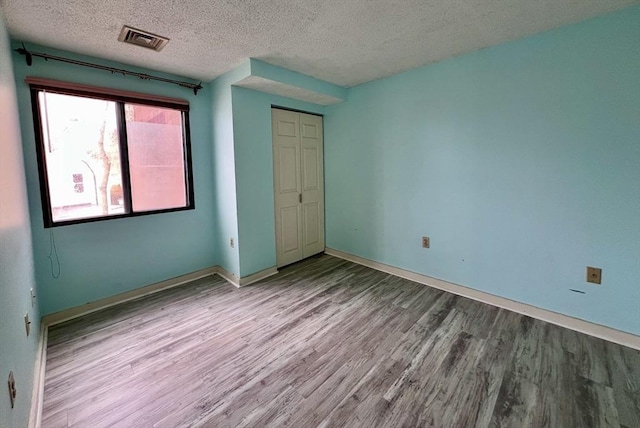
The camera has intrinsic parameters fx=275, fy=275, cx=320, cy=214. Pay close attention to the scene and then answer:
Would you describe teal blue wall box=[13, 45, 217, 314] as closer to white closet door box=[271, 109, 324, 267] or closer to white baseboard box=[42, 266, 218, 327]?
white baseboard box=[42, 266, 218, 327]

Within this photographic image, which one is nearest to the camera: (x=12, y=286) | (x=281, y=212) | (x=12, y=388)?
(x=12, y=388)

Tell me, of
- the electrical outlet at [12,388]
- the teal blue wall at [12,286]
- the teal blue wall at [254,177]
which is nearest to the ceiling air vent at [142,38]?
the teal blue wall at [12,286]

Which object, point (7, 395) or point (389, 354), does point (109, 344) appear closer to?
point (7, 395)

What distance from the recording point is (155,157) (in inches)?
119

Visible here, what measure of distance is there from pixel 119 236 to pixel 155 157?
91 cm

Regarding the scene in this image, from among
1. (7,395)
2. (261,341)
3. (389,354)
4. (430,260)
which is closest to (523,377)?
(389,354)

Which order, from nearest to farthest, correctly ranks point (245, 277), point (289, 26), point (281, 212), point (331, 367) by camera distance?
1. point (331, 367)
2. point (289, 26)
3. point (245, 277)
4. point (281, 212)

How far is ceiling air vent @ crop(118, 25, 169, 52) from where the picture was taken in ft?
6.90

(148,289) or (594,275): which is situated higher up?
(594,275)

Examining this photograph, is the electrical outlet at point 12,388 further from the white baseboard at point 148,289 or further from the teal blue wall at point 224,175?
the teal blue wall at point 224,175

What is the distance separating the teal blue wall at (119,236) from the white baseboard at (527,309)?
7.80ft

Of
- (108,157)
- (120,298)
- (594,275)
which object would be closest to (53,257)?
(120,298)

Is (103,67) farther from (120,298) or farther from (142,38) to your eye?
(120,298)

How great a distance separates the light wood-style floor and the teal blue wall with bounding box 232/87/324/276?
27.6 inches
